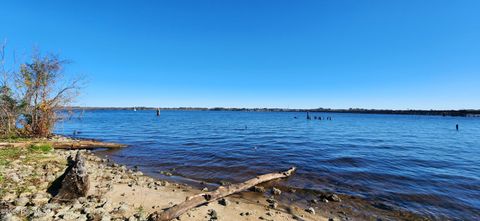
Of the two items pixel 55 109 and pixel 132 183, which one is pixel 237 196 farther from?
pixel 55 109

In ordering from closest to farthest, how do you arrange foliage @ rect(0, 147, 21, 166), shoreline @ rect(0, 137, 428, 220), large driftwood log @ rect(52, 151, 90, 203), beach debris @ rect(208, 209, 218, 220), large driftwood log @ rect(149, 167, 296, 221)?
large driftwood log @ rect(149, 167, 296, 221)
beach debris @ rect(208, 209, 218, 220)
large driftwood log @ rect(52, 151, 90, 203)
shoreline @ rect(0, 137, 428, 220)
foliage @ rect(0, 147, 21, 166)

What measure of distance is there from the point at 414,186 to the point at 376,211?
4.76 meters

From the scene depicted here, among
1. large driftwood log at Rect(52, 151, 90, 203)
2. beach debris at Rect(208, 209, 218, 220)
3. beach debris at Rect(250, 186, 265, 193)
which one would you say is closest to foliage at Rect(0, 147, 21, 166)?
large driftwood log at Rect(52, 151, 90, 203)

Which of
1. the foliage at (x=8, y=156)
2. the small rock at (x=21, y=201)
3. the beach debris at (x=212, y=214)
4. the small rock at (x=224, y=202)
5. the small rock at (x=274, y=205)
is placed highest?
the foliage at (x=8, y=156)

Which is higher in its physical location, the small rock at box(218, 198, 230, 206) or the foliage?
the foliage

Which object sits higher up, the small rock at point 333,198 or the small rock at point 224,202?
the small rock at point 224,202

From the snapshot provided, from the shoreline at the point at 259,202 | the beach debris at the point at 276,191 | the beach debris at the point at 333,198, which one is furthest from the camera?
the beach debris at the point at 276,191

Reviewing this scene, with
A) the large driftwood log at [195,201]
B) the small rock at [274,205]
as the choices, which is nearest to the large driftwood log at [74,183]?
the large driftwood log at [195,201]

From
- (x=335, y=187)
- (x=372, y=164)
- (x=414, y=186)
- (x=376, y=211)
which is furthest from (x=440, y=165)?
(x=376, y=211)

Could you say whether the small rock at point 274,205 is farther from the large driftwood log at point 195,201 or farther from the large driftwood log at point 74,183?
the large driftwood log at point 74,183

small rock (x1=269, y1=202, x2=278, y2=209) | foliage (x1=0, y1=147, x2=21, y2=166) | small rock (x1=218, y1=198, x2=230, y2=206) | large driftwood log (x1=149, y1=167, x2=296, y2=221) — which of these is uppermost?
foliage (x1=0, y1=147, x2=21, y2=166)

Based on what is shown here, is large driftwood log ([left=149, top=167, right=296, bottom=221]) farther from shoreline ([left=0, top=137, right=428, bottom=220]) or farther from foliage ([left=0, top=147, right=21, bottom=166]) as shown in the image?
foliage ([left=0, top=147, right=21, bottom=166])

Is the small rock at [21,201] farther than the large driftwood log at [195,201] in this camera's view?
Yes

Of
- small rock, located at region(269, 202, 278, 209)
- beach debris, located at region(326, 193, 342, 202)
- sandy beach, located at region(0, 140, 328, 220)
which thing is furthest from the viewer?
beach debris, located at region(326, 193, 342, 202)
